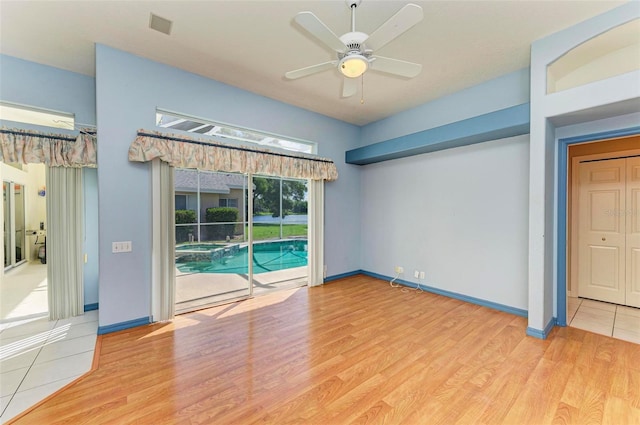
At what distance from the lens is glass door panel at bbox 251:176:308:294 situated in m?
4.17

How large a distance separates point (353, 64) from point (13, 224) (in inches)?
290

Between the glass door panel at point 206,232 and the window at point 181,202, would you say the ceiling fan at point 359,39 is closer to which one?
the glass door panel at point 206,232

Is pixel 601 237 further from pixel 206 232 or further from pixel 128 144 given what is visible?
pixel 128 144

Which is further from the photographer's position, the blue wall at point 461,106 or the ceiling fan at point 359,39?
the blue wall at point 461,106

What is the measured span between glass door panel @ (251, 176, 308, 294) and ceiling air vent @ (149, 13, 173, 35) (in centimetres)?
205

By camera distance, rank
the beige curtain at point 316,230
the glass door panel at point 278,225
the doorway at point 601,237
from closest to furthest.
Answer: the doorway at point 601,237
the glass door panel at point 278,225
the beige curtain at point 316,230

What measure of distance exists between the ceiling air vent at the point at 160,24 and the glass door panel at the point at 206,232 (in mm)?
1531

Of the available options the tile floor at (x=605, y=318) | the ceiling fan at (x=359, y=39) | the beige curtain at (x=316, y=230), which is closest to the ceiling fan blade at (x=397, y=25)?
the ceiling fan at (x=359, y=39)

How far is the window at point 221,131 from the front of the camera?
3.24m

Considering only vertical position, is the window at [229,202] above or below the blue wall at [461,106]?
below

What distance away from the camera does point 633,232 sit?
3.42 m

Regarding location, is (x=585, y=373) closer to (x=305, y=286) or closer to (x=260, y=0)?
(x=305, y=286)

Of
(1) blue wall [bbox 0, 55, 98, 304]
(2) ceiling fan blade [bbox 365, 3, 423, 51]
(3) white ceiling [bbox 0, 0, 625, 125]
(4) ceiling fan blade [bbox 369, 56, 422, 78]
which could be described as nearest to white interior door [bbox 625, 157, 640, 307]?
(3) white ceiling [bbox 0, 0, 625, 125]

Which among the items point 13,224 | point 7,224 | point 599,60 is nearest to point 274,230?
point 599,60
